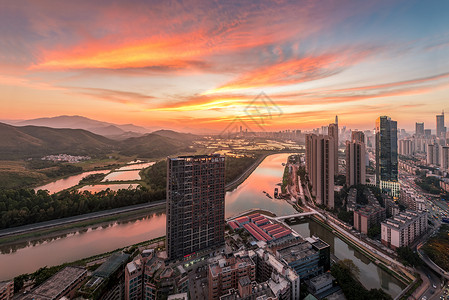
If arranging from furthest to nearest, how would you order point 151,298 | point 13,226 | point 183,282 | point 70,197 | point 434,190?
Answer: point 434,190
point 70,197
point 13,226
point 183,282
point 151,298

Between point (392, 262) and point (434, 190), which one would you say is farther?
point (434, 190)

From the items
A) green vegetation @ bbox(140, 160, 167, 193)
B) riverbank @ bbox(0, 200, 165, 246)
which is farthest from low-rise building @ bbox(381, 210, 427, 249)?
green vegetation @ bbox(140, 160, 167, 193)

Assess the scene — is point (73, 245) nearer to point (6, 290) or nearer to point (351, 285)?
point (6, 290)

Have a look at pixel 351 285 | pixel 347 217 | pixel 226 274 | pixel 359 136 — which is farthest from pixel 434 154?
pixel 226 274

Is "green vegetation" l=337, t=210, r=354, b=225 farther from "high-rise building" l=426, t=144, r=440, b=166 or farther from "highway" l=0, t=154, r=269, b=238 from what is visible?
"high-rise building" l=426, t=144, r=440, b=166

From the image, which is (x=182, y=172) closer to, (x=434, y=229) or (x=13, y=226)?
(x=13, y=226)

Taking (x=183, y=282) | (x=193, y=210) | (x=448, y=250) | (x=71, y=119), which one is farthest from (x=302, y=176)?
(x=71, y=119)

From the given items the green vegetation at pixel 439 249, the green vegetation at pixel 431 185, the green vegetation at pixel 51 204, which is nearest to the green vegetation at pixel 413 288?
the green vegetation at pixel 439 249
